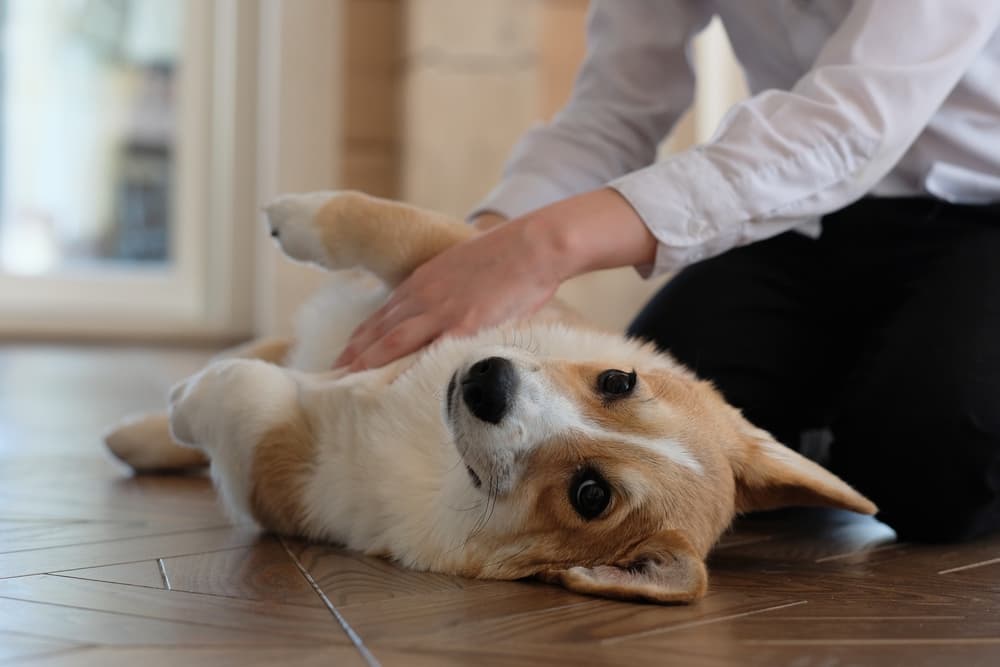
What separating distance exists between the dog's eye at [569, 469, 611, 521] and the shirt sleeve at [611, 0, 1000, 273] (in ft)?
1.38

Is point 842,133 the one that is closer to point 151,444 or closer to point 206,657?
point 206,657

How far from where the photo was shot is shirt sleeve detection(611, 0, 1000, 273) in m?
1.61

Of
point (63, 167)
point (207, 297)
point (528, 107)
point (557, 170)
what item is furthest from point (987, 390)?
point (63, 167)

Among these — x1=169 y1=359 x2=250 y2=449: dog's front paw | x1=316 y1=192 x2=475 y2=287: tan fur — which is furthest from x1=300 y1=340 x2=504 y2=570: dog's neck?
x1=316 y1=192 x2=475 y2=287: tan fur

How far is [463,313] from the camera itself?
5.22ft

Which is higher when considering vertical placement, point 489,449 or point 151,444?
point 489,449

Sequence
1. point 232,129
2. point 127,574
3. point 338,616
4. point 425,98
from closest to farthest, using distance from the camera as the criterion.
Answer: point 338,616
point 127,574
point 425,98
point 232,129

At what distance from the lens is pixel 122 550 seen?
1.43 meters

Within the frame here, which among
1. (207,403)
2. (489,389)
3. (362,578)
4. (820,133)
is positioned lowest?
(362,578)

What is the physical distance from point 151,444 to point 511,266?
85cm

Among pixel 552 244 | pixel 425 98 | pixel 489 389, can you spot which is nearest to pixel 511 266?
pixel 552 244

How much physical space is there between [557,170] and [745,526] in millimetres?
739

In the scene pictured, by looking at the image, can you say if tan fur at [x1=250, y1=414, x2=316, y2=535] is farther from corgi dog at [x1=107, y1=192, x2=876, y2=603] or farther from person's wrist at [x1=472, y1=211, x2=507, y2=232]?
person's wrist at [x1=472, y1=211, x2=507, y2=232]

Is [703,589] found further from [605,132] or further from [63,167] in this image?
[63,167]
